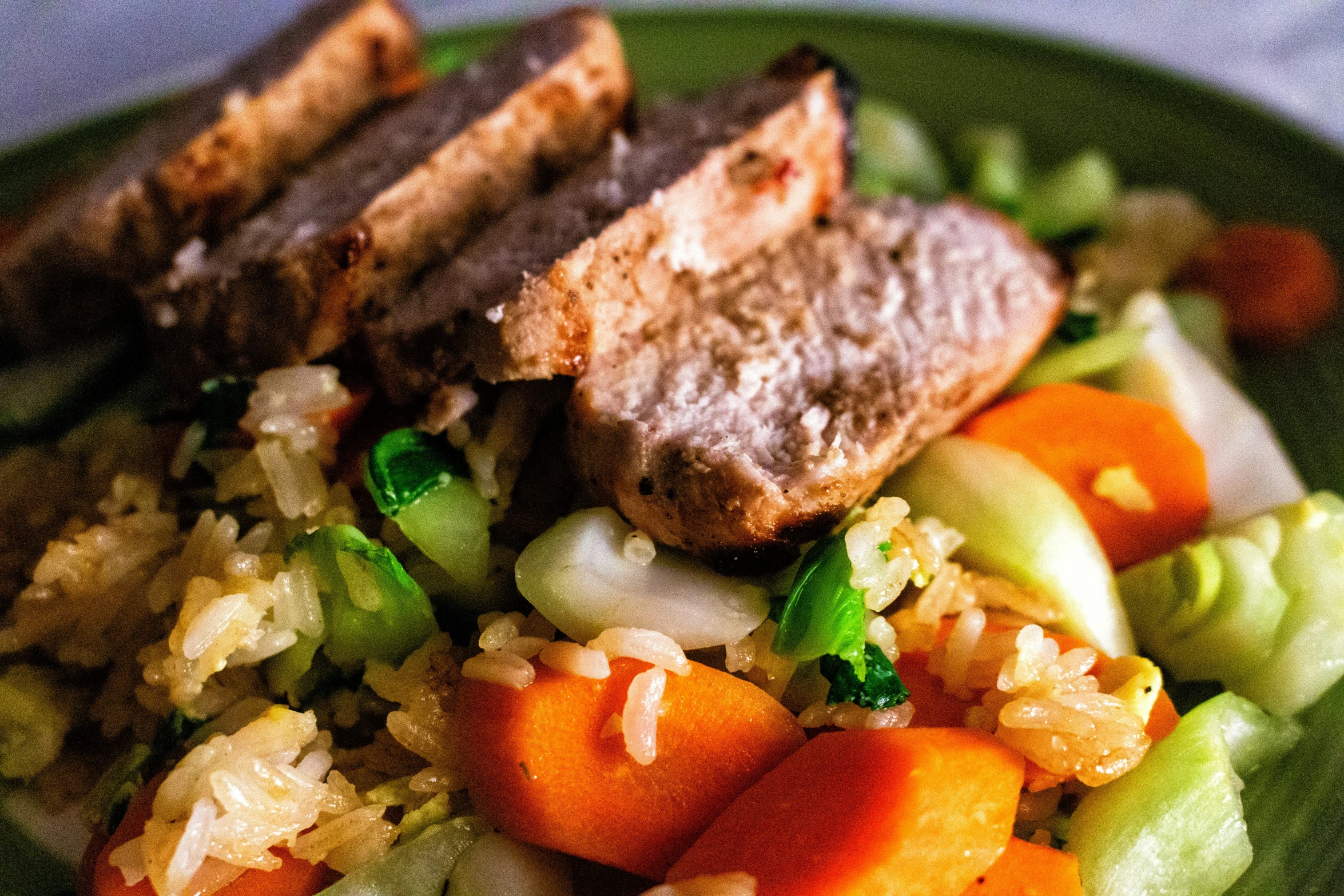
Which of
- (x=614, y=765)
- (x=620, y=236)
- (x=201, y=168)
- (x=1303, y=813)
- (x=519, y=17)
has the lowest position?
(x=1303, y=813)

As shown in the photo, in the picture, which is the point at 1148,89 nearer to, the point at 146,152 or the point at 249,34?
the point at 146,152

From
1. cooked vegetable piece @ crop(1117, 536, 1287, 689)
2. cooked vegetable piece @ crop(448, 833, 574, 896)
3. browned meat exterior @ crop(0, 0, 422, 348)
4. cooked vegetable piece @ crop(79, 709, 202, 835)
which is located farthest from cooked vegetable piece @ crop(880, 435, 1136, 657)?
browned meat exterior @ crop(0, 0, 422, 348)

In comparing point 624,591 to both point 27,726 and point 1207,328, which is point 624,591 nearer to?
point 27,726

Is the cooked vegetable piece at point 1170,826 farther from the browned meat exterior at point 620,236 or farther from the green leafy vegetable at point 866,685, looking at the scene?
the browned meat exterior at point 620,236

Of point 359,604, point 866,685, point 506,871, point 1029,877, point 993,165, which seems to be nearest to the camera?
point 1029,877

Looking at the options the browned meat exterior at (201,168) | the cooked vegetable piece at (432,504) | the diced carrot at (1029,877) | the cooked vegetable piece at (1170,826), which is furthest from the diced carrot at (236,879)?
the browned meat exterior at (201,168)

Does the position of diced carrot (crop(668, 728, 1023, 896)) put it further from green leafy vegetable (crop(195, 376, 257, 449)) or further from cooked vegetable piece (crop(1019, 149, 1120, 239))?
cooked vegetable piece (crop(1019, 149, 1120, 239))

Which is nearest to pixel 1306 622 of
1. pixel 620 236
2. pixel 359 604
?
pixel 620 236

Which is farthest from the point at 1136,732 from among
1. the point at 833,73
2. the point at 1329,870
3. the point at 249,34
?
the point at 249,34
